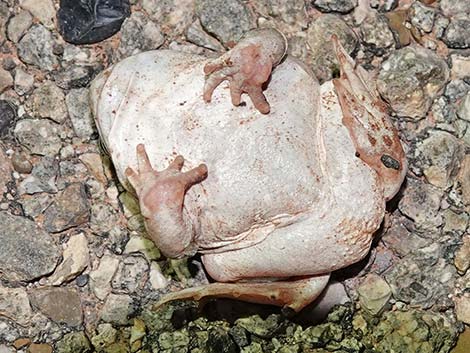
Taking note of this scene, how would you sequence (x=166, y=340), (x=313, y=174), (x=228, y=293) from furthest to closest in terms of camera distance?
(x=166, y=340), (x=228, y=293), (x=313, y=174)

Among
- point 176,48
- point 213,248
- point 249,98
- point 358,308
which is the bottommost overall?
point 358,308

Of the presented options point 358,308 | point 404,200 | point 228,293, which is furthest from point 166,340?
point 404,200

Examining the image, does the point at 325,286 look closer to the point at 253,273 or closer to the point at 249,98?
the point at 253,273

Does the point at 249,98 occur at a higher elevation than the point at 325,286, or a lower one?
higher

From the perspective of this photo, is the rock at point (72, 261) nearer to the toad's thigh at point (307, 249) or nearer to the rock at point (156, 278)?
the rock at point (156, 278)

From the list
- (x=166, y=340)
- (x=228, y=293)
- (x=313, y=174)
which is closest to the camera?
(x=313, y=174)

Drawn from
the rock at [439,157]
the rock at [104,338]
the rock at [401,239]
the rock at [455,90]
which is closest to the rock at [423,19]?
the rock at [455,90]

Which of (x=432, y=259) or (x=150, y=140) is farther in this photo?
(x=432, y=259)
